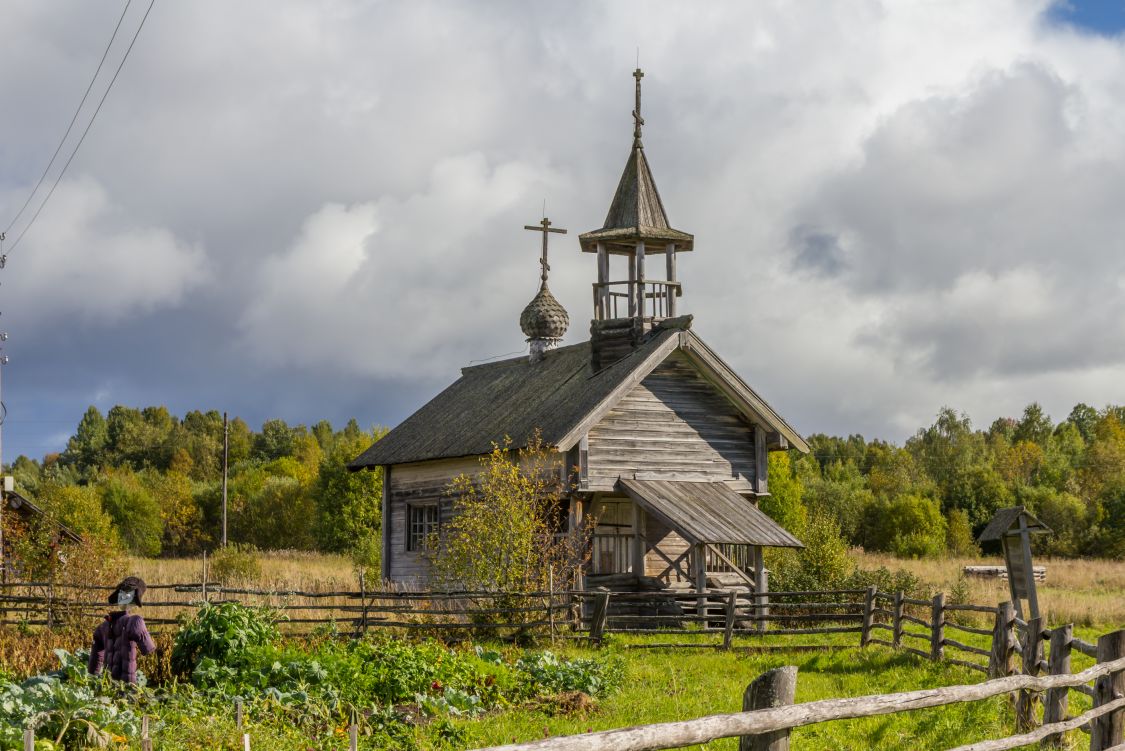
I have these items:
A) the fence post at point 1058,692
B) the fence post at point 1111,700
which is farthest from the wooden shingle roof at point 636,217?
the fence post at point 1111,700

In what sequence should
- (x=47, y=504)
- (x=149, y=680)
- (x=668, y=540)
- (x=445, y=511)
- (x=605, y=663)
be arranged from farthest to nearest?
(x=47, y=504) → (x=445, y=511) → (x=668, y=540) → (x=605, y=663) → (x=149, y=680)

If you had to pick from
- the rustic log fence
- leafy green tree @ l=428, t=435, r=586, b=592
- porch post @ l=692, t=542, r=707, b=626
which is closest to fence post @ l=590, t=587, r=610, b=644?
leafy green tree @ l=428, t=435, r=586, b=592

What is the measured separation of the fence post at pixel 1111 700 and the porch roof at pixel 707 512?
13673mm

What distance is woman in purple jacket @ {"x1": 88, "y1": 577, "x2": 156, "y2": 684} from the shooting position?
42.6 ft

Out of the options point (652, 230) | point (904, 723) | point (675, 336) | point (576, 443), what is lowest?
point (904, 723)

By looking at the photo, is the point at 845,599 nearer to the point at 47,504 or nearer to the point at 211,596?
the point at 211,596

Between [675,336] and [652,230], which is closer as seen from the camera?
[675,336]

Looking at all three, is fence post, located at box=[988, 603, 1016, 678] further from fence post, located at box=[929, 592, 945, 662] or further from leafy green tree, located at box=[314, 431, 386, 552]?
leafy green tree, located at box=[314, 431, 386, 552]

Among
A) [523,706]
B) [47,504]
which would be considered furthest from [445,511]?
[47,504]

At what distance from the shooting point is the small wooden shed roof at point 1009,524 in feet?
65.8

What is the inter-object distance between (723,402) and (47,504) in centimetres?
3858

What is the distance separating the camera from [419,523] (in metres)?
31.7

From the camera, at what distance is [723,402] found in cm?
2845

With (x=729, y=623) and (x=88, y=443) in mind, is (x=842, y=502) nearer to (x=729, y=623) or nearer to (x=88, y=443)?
(x=729, y=623)
